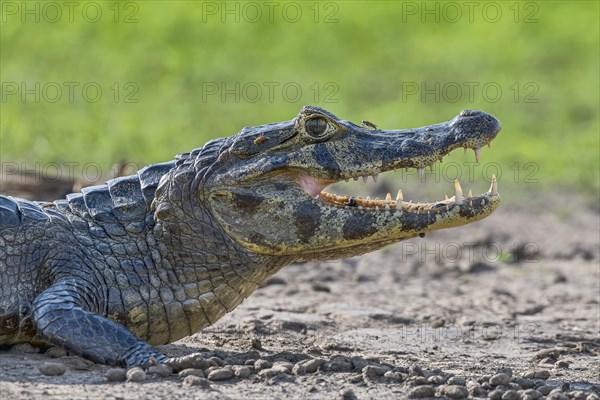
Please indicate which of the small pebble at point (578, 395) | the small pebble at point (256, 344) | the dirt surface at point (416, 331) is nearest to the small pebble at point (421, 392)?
the dirt surface at point (416, 331)

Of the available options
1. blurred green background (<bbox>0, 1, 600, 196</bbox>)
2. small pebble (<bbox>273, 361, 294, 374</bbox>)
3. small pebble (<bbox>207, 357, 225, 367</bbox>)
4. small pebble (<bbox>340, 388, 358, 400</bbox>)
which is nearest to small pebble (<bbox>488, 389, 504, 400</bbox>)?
small pebble (<bbox>340, 388, 358, 400</bbox>)

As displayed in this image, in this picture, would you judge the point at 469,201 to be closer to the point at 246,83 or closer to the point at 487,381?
the point at 487,381

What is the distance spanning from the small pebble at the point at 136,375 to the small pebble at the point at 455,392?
1.25m

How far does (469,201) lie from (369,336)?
146cm

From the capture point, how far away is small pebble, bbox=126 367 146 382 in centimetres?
492

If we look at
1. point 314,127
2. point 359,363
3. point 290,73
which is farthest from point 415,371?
point 290,73

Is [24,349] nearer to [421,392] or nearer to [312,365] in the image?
[312,365]

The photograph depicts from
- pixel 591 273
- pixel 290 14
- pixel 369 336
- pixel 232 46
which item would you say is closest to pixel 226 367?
pixel 369 336

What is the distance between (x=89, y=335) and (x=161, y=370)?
432 millimetres

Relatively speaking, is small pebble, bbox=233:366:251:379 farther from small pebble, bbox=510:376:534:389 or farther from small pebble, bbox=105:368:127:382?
small pebble, bbox=510:376:534:389

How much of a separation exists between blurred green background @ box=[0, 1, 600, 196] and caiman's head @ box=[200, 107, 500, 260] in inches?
252

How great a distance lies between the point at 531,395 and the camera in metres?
5.16

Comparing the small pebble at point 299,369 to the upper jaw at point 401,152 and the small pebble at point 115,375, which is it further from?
the upper jaw at point 401,152

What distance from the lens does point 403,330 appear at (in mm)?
7309
